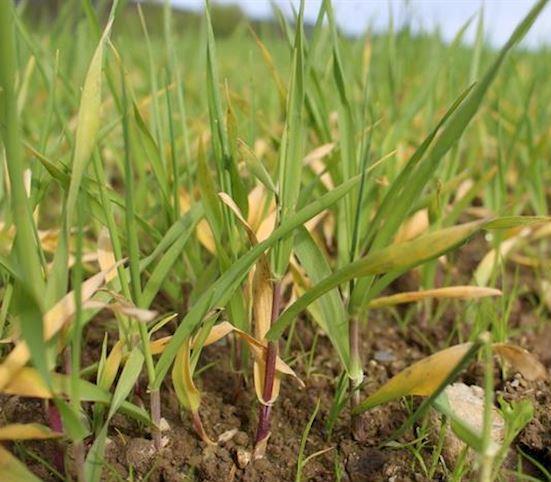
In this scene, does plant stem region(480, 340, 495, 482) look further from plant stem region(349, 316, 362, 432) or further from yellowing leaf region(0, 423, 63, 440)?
yellowing leaf region(0, 423, 63, 440)

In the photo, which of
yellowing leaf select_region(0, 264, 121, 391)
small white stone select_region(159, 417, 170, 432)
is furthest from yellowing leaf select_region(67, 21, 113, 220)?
small white stone select_region(159, 417, 170, 432)

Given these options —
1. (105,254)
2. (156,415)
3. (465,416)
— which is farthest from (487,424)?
(105,254)

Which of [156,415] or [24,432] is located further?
[156,415]

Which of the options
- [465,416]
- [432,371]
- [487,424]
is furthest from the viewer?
[465,416]

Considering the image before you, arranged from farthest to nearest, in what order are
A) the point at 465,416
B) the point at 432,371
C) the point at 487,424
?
the point at 465,416 → the point at 432,371 → the point at 487,424

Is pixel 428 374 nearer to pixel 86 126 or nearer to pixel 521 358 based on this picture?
pixel 521 358

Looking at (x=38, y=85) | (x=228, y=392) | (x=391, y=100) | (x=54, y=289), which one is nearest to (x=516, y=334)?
(x=228, y=392)

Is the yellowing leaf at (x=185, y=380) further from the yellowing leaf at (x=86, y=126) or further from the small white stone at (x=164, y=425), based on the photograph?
the yellowing leaf at (x=86, y=126)

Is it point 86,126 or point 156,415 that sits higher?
point 86,126
